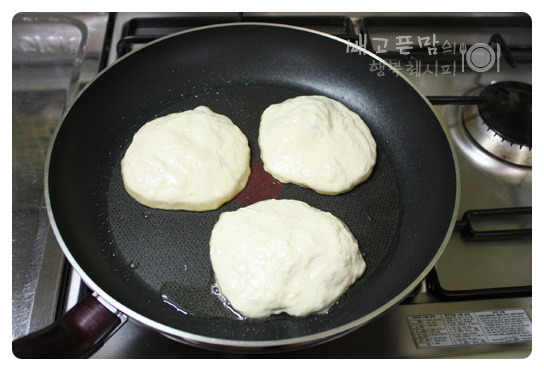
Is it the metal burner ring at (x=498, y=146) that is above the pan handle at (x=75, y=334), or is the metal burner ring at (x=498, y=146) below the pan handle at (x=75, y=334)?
above

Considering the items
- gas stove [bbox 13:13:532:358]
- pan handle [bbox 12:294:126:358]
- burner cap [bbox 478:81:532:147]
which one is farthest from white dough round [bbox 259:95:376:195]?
pan handle [bbox 12:294:126:358]

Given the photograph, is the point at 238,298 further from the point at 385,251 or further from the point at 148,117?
the point at 148,117

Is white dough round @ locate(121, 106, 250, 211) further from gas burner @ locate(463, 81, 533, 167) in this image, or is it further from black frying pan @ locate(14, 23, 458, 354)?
gas burner @ locate(463, 81, 533, 167)

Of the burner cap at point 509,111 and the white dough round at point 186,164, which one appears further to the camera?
the burner cap at point 509,111

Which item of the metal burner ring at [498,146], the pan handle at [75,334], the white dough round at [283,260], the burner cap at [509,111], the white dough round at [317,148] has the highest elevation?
the burner cap at [509,111]

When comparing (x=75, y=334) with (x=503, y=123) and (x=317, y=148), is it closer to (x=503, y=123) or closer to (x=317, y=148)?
(x=317, y=148)

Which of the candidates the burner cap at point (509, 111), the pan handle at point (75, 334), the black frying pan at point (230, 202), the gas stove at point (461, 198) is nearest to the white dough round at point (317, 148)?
the black frying pan at point (230, 202)

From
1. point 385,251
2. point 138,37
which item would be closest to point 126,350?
point 385,251

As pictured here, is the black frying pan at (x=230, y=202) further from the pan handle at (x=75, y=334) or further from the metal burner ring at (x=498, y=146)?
the metal burner ring at (x=498, y=146)

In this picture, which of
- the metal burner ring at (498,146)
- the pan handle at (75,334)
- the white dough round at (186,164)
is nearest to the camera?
the pan handle at (75,334)
